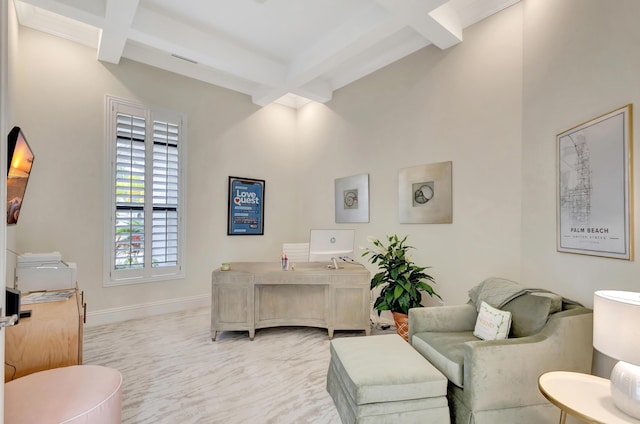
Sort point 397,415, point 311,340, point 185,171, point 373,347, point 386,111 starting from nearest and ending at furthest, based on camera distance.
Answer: point 397,415, point 373,347, point 311,340, point 386,111, point 185,171

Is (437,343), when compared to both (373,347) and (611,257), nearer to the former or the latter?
(373,347)

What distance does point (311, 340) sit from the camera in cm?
352

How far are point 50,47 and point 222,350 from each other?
404 centimetres

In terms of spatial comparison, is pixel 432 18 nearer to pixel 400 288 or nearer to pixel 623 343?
pixel 400 288

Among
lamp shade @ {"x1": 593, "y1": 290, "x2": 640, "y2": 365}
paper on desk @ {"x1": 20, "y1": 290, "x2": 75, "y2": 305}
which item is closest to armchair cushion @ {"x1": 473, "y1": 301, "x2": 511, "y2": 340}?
lamp shade @ {"x1": 593, "y1": 290, "x2": 640, "y2": 365}

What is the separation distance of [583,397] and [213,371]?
2649 millimetres

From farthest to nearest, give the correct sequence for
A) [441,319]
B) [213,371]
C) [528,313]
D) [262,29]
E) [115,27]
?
[262,29]
[115,27]
[213,371]
[441,319]
[528,313]

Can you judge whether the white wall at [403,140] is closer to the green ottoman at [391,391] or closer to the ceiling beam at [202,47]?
the ceiling beam at [202,47]

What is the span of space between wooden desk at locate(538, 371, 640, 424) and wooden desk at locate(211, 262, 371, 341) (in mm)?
2075

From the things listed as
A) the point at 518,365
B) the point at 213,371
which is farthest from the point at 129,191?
the point at 518,365

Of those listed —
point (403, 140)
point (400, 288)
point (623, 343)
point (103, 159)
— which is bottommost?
point (400, 288)

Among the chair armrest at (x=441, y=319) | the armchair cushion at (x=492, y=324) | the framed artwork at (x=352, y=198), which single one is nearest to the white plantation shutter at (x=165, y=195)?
the framed artwork at (x=352, y=198)

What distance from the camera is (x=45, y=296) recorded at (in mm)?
2592

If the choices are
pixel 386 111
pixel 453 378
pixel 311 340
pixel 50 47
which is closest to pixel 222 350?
pixel 311 340
